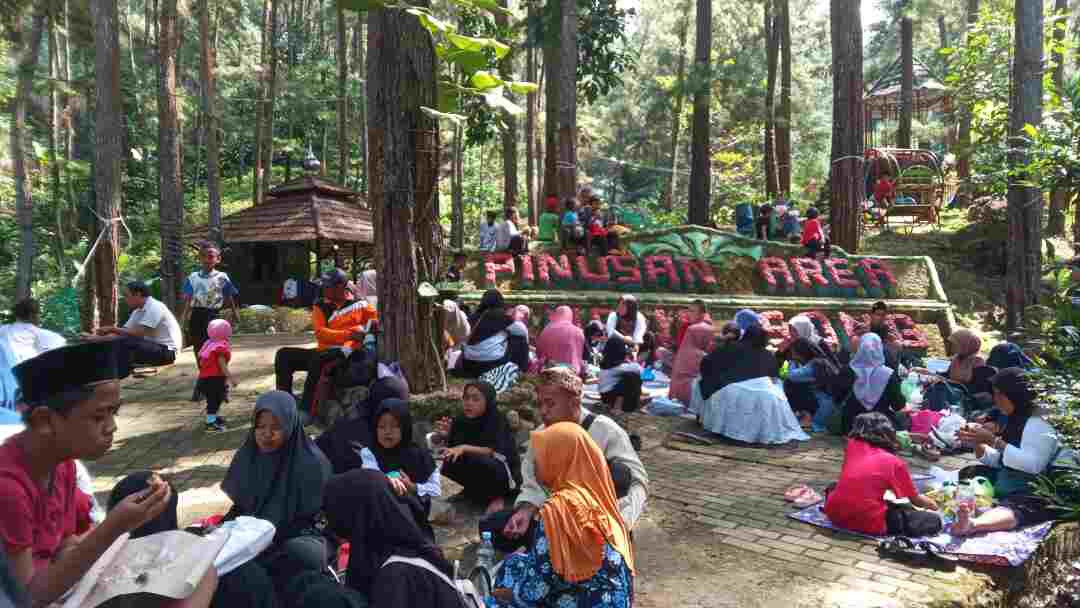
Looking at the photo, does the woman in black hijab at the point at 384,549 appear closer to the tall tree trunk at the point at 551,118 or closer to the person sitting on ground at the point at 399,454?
the person sitting on ground at the point at 399,454

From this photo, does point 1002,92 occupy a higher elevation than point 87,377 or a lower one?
higher

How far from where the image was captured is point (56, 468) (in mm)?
2193

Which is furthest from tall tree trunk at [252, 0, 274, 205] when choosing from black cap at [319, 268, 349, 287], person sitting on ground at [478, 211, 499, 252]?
black cap at [319, 268, 349, 287]

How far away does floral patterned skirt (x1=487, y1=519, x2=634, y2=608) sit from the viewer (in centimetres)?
337

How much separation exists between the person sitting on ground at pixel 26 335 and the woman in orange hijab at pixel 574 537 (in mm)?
3676

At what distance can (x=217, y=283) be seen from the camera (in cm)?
818

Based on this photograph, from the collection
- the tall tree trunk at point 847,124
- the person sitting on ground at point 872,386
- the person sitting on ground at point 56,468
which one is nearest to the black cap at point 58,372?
the person sitting on ground at point 56,468

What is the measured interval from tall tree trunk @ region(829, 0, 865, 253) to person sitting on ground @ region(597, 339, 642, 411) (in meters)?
8.29

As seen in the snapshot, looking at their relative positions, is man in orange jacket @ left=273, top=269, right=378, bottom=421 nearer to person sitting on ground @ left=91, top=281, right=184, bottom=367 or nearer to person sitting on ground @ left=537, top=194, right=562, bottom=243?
person sitting on ground @ left=91, top=281, right=184, bottom=367

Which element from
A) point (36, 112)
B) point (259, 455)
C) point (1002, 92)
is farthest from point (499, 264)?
point (36, 112)

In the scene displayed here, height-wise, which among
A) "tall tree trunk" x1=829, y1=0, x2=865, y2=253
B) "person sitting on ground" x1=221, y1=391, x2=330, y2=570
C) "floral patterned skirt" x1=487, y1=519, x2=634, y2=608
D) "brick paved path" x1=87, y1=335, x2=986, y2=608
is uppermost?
"tall tree trunk" x1=829, y1=0, x2=865, y2=253

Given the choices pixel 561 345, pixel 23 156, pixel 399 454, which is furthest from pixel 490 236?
pixel 23 156

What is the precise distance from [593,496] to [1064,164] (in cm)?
410

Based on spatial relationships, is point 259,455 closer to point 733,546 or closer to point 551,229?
point 733,546
